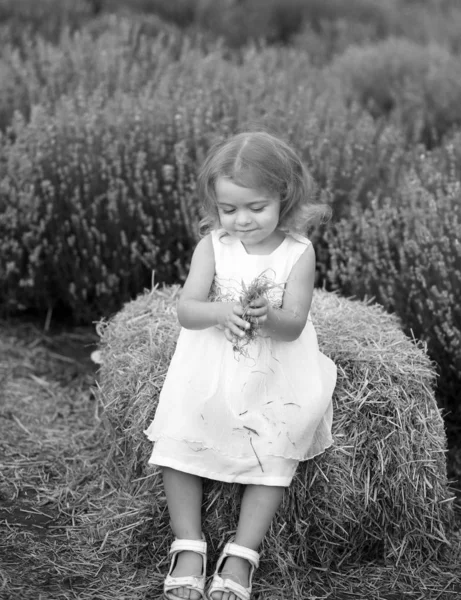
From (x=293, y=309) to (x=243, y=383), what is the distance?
255 millimetres

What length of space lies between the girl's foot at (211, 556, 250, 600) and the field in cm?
12

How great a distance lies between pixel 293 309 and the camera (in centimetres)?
250

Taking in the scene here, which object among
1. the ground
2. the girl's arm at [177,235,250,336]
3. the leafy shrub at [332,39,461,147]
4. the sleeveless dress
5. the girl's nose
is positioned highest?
the girl's nose

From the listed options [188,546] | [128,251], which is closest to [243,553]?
[188,546]

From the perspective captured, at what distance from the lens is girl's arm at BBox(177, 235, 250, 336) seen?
234 centimetres

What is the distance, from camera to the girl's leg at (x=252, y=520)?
238cm

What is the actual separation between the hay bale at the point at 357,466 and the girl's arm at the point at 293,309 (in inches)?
13.2

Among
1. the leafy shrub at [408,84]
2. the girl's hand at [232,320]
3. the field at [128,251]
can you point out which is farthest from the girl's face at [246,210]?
the leafy shrub at [408,84]

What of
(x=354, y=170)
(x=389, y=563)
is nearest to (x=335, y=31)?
(x=354, y=170)

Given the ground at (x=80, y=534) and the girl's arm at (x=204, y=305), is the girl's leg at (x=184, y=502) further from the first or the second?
the girl's arm at (x=204, y=305)

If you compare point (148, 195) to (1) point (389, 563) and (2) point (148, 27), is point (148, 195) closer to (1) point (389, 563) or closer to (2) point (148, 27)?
(1) point (389, 563)

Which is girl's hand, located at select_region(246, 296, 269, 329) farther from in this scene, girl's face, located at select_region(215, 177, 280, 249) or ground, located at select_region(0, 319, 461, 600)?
ground, located at select_region(0, 319, 461, 600)

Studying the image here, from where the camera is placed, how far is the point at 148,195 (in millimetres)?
4023

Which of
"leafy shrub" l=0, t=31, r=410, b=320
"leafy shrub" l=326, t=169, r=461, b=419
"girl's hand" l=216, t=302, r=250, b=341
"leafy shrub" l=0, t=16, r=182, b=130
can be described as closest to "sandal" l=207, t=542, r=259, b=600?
"girl's hand" l=216, t=302, r=250, b=341
